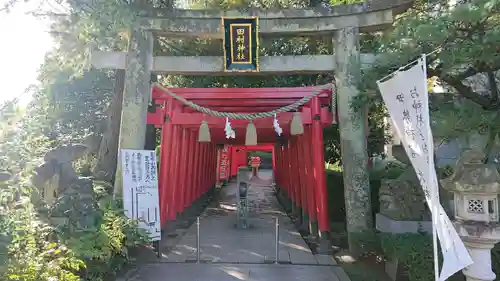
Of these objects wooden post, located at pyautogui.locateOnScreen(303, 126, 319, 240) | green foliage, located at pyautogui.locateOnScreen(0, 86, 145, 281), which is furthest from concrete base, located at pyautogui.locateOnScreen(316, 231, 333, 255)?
green foliage, located at pyautogui.locateOnScreen(0, 86, 145, 281)

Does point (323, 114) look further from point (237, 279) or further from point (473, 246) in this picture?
point (473, 246)

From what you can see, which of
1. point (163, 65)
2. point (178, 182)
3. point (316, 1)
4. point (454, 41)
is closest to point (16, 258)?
point (454, 41)

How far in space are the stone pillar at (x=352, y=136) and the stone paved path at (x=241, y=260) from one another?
106 centimetres

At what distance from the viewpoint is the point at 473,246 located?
4.26m

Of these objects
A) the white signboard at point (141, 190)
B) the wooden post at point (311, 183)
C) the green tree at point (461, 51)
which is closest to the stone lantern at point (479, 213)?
the green tree at point (461, 51)

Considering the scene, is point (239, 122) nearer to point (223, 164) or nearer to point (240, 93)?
point (240, 93)

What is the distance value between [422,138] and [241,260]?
497cm

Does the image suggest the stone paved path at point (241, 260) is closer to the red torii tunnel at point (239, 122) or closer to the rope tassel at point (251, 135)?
the red torii tunnel at point (239, 122)

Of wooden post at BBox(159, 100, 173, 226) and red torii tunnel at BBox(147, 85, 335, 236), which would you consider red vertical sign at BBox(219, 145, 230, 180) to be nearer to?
red torii tunnel at BBox(147, 85, 335, 236)

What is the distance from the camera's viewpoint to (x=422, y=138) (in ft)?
12.7

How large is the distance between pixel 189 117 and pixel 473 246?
7.13 meters

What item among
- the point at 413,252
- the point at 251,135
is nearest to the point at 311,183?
the point at 251,135

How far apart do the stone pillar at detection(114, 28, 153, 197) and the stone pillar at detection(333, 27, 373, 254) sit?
414 cm

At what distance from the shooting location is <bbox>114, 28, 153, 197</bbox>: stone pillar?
28.2 feet
